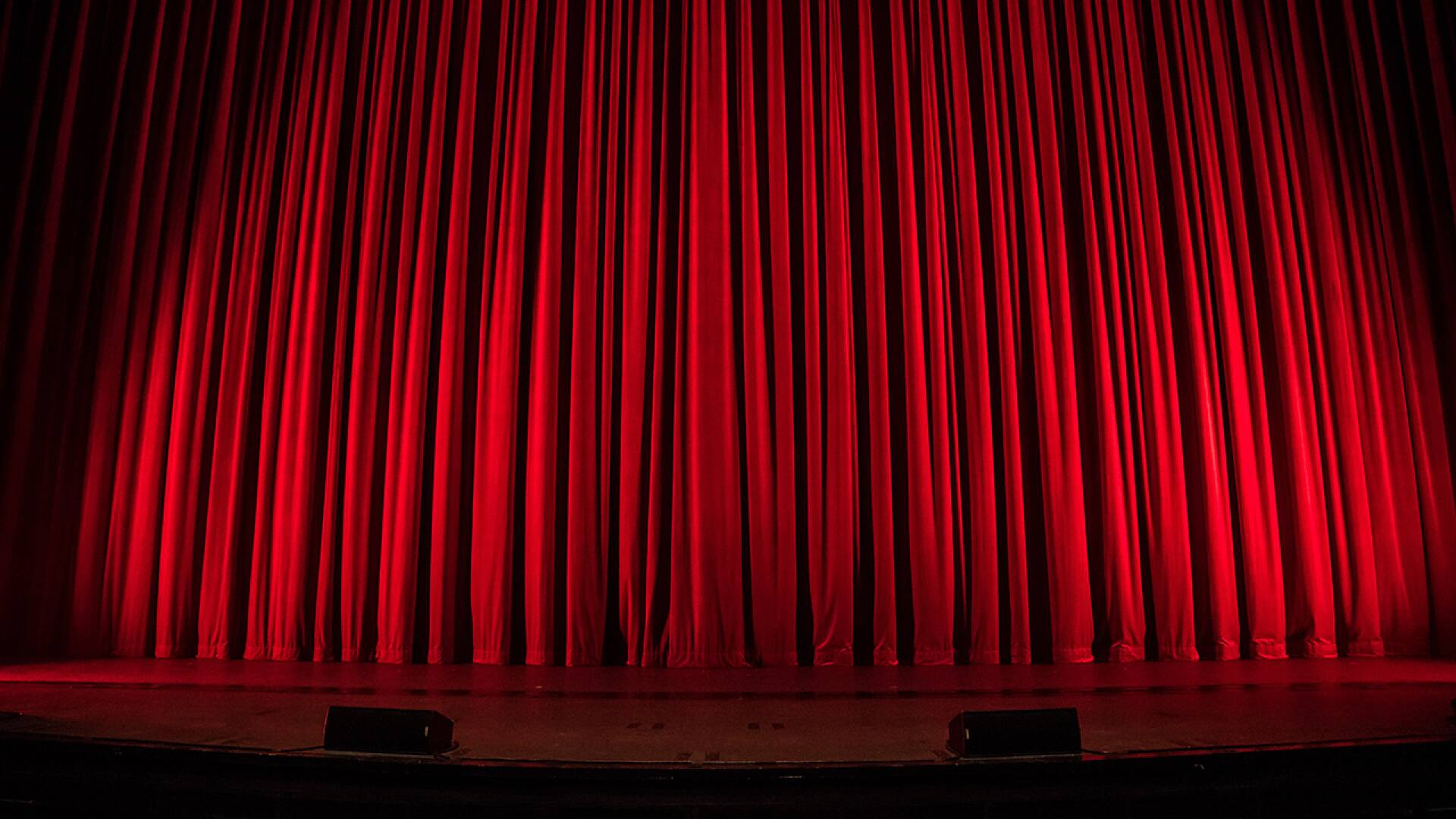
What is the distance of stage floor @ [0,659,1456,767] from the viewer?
1.64m

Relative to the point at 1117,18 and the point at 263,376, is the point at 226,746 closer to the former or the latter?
the point at 263,376

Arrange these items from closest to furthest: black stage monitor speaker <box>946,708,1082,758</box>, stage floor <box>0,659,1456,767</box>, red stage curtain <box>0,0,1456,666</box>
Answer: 1. black stage monitor speaker <box>946,708,1082,758</box>
2. stage floor <box>0,659,1456,767</box>
3. red stage curtain <box>0,0,1456,666</box>

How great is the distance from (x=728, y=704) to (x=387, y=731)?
902 millimetres

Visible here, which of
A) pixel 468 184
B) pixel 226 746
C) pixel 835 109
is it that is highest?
pixel 835 109

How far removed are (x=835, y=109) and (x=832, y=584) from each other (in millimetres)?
1855

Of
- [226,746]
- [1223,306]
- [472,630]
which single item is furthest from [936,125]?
[226,746]

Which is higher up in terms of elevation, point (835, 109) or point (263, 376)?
point (835, 109)

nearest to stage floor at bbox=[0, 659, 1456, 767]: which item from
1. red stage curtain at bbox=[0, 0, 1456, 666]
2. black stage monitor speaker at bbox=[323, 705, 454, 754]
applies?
black stage monitor speaker at bbox=[323, 705, 454, 754]

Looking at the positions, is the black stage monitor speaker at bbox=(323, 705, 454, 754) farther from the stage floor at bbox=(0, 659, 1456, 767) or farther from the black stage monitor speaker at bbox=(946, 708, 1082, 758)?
the black stage monitor speaker at bbox=(946, 708, 1082, 758)

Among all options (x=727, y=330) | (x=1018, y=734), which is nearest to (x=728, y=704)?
(x=1018, y=734)

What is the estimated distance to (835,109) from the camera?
375 centimetres

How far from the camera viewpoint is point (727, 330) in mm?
3494

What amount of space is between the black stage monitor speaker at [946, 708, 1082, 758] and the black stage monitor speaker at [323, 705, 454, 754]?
2.65 ft

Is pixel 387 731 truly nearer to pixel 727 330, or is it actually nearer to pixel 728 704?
pixel 728 704
